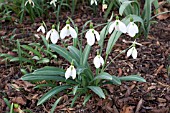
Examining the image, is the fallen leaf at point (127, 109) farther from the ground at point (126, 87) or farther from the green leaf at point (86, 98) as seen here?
the green leaf at point (86, 98)

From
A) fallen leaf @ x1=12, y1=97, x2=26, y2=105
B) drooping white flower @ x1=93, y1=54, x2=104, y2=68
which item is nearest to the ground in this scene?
fallen leaf @ x1=12, y1=97, x2=26, y2=105

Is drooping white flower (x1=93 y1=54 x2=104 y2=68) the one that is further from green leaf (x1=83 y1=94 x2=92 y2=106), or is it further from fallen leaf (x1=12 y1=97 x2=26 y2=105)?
fallen leaf (x1=12 y1=97 x2=26 y2=105)

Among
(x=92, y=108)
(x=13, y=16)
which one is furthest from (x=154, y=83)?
(x=13, y=16)

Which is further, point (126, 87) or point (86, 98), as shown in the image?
point (126, 87)

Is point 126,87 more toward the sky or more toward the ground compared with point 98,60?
more toward the ground

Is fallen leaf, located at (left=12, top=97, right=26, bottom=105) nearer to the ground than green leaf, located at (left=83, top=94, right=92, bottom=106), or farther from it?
nearer to the ground

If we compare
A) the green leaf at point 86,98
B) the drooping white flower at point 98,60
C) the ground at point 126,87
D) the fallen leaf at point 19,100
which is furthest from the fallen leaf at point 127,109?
the fallen leaf at point 19,100

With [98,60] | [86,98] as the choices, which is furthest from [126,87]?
[98,60]

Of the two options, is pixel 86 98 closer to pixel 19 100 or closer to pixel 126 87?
pixel 126 87
